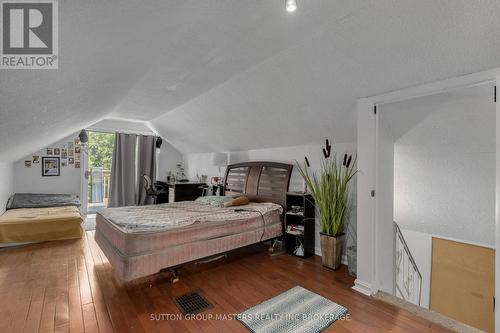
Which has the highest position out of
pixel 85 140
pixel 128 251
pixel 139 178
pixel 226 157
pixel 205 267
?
pixel 85 140

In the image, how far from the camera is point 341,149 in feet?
11.2

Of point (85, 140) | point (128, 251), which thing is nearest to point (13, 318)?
point (128, 251)

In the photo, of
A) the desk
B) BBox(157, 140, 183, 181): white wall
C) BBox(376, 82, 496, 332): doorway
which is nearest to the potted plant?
BBox(376, 82, 496, 332): doorway

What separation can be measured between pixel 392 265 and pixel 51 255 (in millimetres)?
4561

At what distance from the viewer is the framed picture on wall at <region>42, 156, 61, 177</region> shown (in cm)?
544

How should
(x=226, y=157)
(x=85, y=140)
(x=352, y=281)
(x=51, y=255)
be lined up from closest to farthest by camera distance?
(x=352, y=281) < (x=51, y=255) < (x=226, y=157) < (x=85, y=140)

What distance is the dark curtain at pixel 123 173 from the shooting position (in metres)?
6.14

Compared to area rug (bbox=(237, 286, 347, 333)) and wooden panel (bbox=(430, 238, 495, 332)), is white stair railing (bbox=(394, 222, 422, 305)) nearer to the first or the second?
wooden panel (bbox=(430, 238, 495, 332))

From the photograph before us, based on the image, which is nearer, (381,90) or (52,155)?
(381,90)

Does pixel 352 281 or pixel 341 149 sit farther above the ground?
pixel 341 149

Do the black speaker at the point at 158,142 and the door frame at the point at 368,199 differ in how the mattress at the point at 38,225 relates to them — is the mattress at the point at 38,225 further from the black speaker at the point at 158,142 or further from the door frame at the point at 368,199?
the door frame at the point at 368,199

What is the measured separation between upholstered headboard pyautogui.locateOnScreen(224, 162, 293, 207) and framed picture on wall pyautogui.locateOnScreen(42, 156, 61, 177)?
4.04 metres

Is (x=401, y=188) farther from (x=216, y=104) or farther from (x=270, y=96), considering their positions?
(x=216, y=104)

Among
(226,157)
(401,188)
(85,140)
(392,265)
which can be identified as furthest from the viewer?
(85,140)
